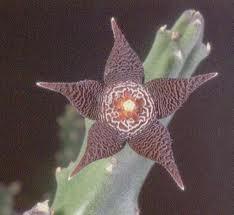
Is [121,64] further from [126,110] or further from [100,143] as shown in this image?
[100,143]

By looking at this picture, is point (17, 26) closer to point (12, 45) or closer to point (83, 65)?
point (12, 45)

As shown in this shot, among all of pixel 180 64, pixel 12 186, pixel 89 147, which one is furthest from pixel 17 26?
pixel 89 147

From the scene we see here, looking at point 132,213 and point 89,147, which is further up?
point 89,147

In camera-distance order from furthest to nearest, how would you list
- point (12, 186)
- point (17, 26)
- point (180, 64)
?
point (17, 26), point (12, 186), point (180, 64)

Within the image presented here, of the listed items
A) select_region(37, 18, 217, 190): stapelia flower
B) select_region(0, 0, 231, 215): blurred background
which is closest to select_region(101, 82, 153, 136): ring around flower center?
select_region(37, 18, 217, 190): stapelia flower

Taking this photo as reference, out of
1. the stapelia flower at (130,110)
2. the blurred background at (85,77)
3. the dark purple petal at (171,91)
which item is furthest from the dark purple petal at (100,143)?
the blurred background at (85,77)

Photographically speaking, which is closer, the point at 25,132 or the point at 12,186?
the point at 12,186

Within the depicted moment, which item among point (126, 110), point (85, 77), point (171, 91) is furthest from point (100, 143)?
point (85, 77)
